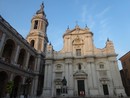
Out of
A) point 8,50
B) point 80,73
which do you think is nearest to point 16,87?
point 8,50

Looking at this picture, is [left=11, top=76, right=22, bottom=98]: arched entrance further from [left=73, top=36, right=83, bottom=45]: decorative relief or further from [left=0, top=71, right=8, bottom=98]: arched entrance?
[left=73, top=36, right=83, bottom=45]: decorative relief

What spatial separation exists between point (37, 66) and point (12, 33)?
12.7m

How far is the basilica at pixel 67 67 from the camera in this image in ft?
81.0

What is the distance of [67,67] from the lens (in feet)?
99.1

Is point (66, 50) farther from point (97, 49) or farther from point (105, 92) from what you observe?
point (105, 92)

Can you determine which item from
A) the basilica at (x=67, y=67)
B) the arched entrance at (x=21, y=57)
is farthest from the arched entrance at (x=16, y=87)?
the arched entrance at (x=21, y=57)

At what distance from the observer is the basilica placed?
24.7 meters

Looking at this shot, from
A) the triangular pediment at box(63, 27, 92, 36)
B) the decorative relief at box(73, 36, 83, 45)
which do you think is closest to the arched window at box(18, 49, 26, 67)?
the triangular pediment at box(63, 27, 92, 36)

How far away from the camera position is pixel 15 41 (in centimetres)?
2361

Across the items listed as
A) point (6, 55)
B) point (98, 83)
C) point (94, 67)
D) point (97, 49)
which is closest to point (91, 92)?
point (98, 83)

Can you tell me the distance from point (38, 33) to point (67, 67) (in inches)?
569

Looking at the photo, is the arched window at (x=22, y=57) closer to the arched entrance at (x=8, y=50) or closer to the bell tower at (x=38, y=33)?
the arched entrance at (x=8, y=50)

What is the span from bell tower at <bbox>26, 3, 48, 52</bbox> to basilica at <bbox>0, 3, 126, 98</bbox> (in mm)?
361

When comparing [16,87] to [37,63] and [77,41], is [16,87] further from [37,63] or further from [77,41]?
[77,41]
